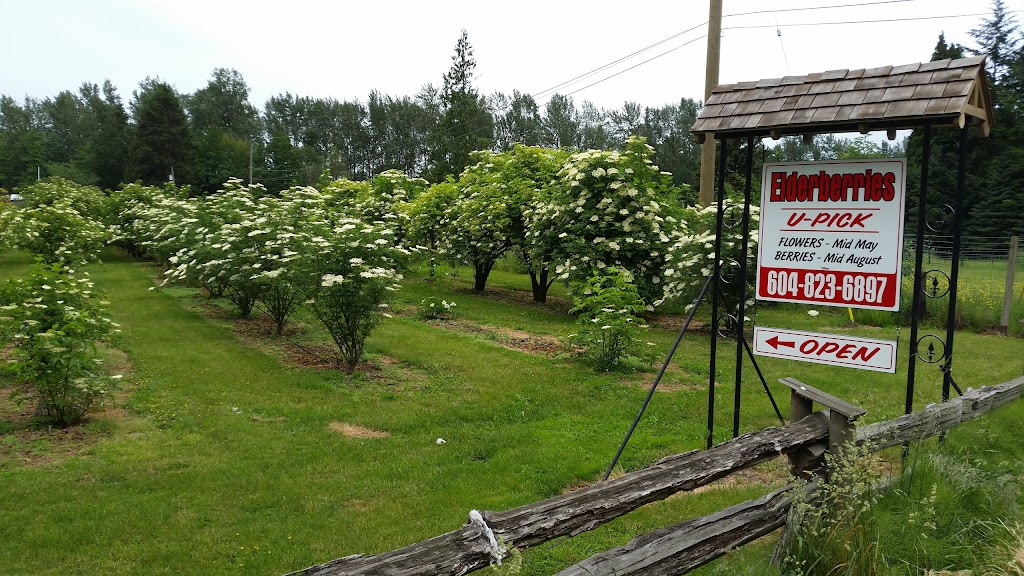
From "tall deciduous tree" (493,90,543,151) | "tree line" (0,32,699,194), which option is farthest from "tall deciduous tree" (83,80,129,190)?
"tall deciduous tree" (493,90,543,151)

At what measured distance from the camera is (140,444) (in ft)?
20.4

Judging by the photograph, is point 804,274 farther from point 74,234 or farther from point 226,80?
point 226,80

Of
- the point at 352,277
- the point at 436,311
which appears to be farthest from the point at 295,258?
the point at 436,311

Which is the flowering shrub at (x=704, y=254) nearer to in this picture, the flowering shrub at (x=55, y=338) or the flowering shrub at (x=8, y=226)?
the flowering shrub at (x=55, y=338)

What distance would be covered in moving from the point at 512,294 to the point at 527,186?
355cm

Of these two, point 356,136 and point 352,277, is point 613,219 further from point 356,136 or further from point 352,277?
point 356,136

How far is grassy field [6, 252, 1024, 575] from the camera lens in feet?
14.4

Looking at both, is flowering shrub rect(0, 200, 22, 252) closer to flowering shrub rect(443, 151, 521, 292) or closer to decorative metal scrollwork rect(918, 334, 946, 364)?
flowering shrub rect(443, 151, 521, 292)

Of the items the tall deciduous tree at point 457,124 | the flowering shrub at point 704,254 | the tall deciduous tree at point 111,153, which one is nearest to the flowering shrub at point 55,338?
the flowering shrub at point 704,254

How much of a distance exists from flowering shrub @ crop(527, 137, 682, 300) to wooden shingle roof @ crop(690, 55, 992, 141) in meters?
8.04

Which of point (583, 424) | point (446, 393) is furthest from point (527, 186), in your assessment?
point (583, 424)

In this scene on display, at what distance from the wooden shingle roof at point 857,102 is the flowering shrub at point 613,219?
8042mm

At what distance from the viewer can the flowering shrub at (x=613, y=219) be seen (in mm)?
13328

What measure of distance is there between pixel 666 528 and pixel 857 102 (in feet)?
10.2
